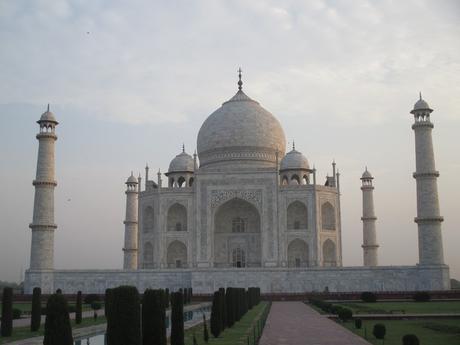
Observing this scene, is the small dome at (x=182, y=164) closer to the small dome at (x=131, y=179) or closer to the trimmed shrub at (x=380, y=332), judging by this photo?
the small dome at (x=131, y=179)

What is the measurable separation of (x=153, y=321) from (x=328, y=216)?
2314 cm

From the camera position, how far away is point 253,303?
2088cm

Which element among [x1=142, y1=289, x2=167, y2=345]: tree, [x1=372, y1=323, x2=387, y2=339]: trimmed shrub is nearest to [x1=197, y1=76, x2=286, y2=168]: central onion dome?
[x1=372, y1=323, x2=387, y2=339]: trimmed shrub

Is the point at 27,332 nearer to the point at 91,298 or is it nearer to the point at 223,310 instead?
the point at 223,310

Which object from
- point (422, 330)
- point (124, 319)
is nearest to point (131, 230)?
point (422, 330)

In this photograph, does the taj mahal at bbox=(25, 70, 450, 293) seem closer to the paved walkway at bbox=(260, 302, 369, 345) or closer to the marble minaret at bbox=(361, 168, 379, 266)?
the marble minaret at bbox=(361, 168, 379, 266)

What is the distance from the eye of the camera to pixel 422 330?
41.9ft

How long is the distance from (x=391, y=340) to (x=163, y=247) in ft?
66.4

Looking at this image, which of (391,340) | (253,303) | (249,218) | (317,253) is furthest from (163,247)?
(391,340)

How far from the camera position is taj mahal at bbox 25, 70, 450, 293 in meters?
26.4

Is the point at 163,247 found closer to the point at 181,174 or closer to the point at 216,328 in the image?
the point at 181,174

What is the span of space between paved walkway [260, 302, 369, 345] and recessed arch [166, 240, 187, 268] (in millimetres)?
14941

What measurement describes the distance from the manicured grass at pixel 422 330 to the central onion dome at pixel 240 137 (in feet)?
63.2

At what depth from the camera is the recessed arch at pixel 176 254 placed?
30984 mm
